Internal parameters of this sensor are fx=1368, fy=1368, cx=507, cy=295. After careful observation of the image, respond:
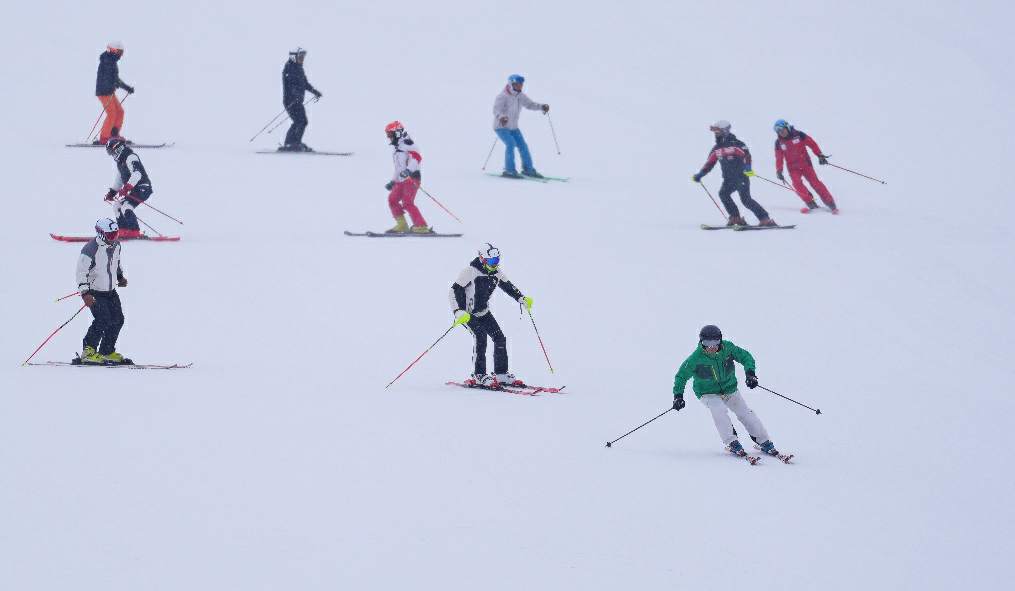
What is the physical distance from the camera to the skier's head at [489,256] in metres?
12.5

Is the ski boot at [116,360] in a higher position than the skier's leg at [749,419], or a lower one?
lower

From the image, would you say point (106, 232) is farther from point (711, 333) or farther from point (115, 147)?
point (711, 333)

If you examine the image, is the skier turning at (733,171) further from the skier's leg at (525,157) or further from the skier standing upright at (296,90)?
the skier standing upright at (296,90)

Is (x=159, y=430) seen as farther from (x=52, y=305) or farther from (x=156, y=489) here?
(x=52, y=305)

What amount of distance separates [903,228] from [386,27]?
20.6 metres

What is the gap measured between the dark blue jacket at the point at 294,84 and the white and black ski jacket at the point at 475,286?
10342 millimetres

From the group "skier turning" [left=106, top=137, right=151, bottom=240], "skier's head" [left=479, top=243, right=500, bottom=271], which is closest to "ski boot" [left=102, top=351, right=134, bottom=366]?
"skier's head" [left=479, top=243, right=500, bottom=271]

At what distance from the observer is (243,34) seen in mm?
35438

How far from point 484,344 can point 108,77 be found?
1157cm

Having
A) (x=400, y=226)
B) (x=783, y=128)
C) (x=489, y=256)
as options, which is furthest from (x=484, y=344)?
(x=783, y=128)

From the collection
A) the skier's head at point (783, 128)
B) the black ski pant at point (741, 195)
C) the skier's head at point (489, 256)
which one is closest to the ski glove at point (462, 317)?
the skier's head at point (489, 256)

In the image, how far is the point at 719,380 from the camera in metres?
10.8

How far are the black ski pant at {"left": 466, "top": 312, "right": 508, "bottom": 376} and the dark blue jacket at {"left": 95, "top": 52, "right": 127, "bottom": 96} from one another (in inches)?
443

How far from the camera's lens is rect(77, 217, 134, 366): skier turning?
42.2 feet
